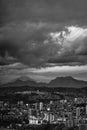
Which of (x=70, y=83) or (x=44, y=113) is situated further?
(x=70, y=83)

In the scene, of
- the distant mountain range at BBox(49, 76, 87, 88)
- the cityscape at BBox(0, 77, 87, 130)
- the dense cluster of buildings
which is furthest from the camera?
the distant mountain range at BBox(49, 76, 87, 88)

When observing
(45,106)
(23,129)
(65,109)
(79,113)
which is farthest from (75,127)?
(45,106)

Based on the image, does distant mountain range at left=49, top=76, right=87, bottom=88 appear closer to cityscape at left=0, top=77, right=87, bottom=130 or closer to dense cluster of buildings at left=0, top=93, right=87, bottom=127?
cityscape at left=0, top=77, right=87, bottom=130

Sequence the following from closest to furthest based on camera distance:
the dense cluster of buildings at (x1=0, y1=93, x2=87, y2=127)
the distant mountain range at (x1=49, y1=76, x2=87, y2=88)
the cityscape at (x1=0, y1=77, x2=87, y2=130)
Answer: the cityscape at (x1=0, y1=77, x2=87, y2=130)
the dense cluster of buildings at (x1=0, y1=93, x2=87, y2=127)
the distant mountain range at (x1=49, y1=76, x2=87, y2=88)

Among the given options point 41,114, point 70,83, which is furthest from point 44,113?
point 70,83

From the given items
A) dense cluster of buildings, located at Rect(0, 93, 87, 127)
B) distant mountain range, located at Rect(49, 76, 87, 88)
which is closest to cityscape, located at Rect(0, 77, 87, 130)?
dense cluster of buildings, located at Rect(0, 93, 87, 127)

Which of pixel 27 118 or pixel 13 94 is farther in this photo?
pixel 13 94

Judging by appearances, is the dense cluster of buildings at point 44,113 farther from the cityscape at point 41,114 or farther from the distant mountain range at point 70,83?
the distant mountain range at point 70,83

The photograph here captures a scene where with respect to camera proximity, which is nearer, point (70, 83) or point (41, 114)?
point (41, 114)

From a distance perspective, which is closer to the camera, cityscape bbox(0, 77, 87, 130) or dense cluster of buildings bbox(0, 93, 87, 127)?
cityscape bbox(0, 77, 87, 130)

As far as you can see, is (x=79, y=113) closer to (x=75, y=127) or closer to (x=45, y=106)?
(x=45, y=106)

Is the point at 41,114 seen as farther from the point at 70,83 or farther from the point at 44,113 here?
the point at 70,83
